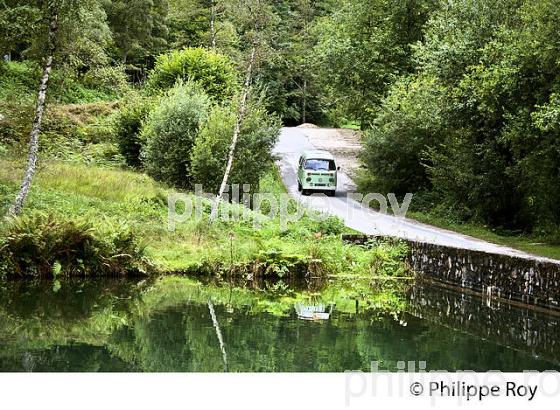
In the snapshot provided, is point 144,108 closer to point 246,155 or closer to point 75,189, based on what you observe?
point 246,155

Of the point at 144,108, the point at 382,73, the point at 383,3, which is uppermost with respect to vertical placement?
the point at 383,3

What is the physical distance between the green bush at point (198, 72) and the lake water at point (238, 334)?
26.1m

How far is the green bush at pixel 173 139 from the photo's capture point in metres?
30.6

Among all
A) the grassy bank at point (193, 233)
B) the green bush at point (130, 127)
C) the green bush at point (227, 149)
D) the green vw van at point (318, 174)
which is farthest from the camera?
the green vw van at point (318, 174)

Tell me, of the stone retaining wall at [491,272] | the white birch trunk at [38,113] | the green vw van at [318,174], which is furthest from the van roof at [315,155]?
the white birch trunk at [38,113]

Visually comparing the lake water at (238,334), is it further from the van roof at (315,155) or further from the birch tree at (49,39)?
the van roof at (315,155)

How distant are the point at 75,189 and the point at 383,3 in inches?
1113

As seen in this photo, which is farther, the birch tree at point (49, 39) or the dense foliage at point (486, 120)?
the dense foliage at point (486, 120)

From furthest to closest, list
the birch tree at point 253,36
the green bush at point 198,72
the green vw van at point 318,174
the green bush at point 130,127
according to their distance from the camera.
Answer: the green bush at point 198,72 → the green vw van at point 318,174 → the green bush at point 130,127 → the birch tree at point 253,36

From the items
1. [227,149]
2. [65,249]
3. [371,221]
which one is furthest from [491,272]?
[227,149]

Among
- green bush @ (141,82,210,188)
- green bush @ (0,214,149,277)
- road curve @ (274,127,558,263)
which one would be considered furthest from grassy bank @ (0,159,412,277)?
green bush @ (141,82,210,188)
